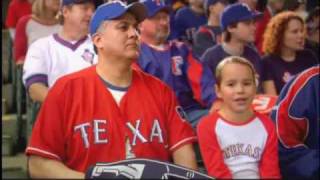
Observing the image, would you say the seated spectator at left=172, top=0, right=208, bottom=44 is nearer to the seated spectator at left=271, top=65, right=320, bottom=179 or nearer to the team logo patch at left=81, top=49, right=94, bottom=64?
the team logo patch at left=81, top=49, right=94, bottom=64

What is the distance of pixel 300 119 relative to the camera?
1.48 metres

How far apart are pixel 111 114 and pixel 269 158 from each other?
336 mm

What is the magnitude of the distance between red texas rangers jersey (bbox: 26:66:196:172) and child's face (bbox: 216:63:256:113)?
0.21m

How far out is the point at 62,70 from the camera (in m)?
2.07

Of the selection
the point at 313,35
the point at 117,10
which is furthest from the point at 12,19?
the point at 117,10

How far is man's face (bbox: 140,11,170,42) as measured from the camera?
210cm

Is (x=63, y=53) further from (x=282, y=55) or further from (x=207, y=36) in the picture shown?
(x=207, y=36)

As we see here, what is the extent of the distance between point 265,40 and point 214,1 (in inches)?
9.8

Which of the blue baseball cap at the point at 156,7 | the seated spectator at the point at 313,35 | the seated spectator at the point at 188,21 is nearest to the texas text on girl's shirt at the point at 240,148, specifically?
the blue baseball cap at the point at 156,7

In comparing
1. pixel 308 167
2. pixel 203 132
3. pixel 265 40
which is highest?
pixel 265 40

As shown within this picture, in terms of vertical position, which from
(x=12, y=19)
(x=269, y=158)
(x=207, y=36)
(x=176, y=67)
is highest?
(x=12, y=19)

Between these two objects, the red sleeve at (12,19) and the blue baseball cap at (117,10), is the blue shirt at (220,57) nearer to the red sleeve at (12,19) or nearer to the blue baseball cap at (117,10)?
the blue baseball cap at (117,10)

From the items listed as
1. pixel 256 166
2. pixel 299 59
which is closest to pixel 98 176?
pixel 256 166

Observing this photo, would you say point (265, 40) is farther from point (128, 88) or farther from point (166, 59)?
point (128, 88)
